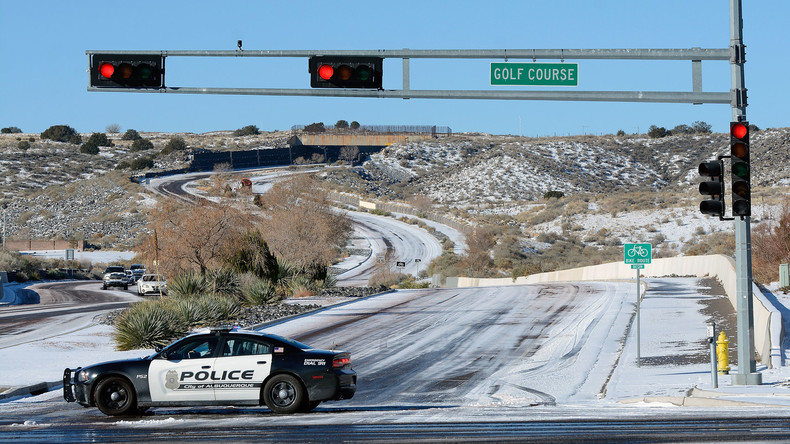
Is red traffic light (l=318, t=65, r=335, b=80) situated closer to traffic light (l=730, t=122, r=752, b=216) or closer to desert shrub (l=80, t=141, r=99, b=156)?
traffic light (l=730, t=122, r=752, b=216)

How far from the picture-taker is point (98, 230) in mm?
101188

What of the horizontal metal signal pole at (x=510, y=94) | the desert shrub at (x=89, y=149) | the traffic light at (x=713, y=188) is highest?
the desert shrub at (x=89, y=149)

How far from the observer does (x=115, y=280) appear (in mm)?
58312

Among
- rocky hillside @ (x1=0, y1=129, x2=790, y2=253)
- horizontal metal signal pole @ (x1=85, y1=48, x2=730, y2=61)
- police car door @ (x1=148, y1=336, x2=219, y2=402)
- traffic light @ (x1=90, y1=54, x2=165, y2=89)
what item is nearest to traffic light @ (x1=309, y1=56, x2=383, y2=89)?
horizontal metal signal pole @ (x1=85, y1=48, x2=730, y2=61)

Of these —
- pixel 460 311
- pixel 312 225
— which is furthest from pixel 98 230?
pixel 460 311

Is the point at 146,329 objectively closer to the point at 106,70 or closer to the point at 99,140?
the point at 106,70

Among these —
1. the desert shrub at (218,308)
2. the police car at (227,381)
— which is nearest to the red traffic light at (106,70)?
the police car at (227,381)

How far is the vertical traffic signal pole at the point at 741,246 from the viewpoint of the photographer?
16875 mm

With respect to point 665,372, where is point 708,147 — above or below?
above

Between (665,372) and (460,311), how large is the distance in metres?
15.9

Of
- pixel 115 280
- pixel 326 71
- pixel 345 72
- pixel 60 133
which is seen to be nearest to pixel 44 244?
pixel 115 280

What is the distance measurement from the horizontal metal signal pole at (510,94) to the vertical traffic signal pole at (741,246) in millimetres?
267

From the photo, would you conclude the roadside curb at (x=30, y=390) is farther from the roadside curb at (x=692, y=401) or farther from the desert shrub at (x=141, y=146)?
the desert shrub at (x=141, y=146)

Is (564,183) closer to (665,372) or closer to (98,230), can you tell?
(98,230)
